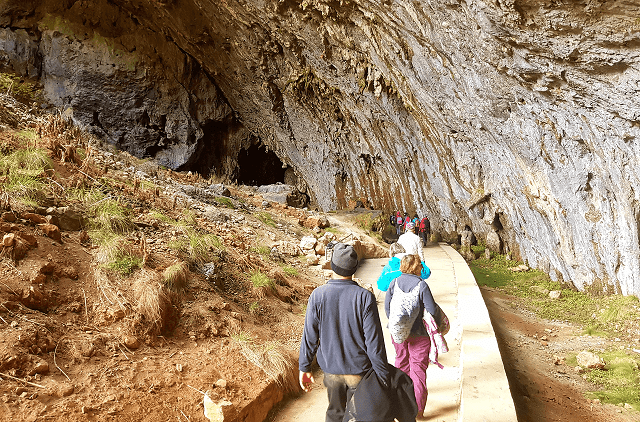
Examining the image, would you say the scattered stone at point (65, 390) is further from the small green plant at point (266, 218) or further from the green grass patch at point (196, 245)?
the small green plant at point (266, 218)

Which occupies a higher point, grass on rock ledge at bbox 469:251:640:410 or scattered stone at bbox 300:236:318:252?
scattered stone at bbox 300:236:318:252

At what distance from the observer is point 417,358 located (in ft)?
10.7

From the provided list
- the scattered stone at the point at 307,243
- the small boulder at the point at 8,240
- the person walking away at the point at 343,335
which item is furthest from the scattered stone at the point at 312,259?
the person walking away at the point at 343,335

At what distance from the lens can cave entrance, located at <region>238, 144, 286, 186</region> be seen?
21.5 metres

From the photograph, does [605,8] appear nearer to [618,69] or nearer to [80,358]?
[618,69]

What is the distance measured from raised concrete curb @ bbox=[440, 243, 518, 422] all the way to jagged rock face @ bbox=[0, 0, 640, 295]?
11.4ft

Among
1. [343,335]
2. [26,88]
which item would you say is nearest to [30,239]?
[343,335]

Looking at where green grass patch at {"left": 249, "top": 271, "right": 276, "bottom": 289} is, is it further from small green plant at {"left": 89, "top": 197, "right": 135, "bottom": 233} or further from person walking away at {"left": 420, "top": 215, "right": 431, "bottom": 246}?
person walking away at {"left": 420, "top": 215, "right": 431, "bottom": 246}

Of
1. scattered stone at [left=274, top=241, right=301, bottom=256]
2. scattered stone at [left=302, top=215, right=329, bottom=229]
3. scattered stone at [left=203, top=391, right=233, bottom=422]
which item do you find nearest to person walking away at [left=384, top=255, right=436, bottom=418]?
scattered stone at [left=203, top=391, right=233, bottom=422]

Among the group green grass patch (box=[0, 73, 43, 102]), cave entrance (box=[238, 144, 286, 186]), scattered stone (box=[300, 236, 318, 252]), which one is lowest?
scattered stone (box=[300, 236, 318, 252])

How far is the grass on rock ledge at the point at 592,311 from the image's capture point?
188 inches

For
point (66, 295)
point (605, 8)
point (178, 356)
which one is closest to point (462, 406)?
point (178, 356)

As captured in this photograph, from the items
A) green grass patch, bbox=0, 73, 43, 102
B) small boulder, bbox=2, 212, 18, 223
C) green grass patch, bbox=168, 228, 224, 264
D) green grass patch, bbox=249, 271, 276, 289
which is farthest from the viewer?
green grass patch, bbox=0, 73, 43, 102

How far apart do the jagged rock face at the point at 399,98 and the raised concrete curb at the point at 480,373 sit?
3.48m
